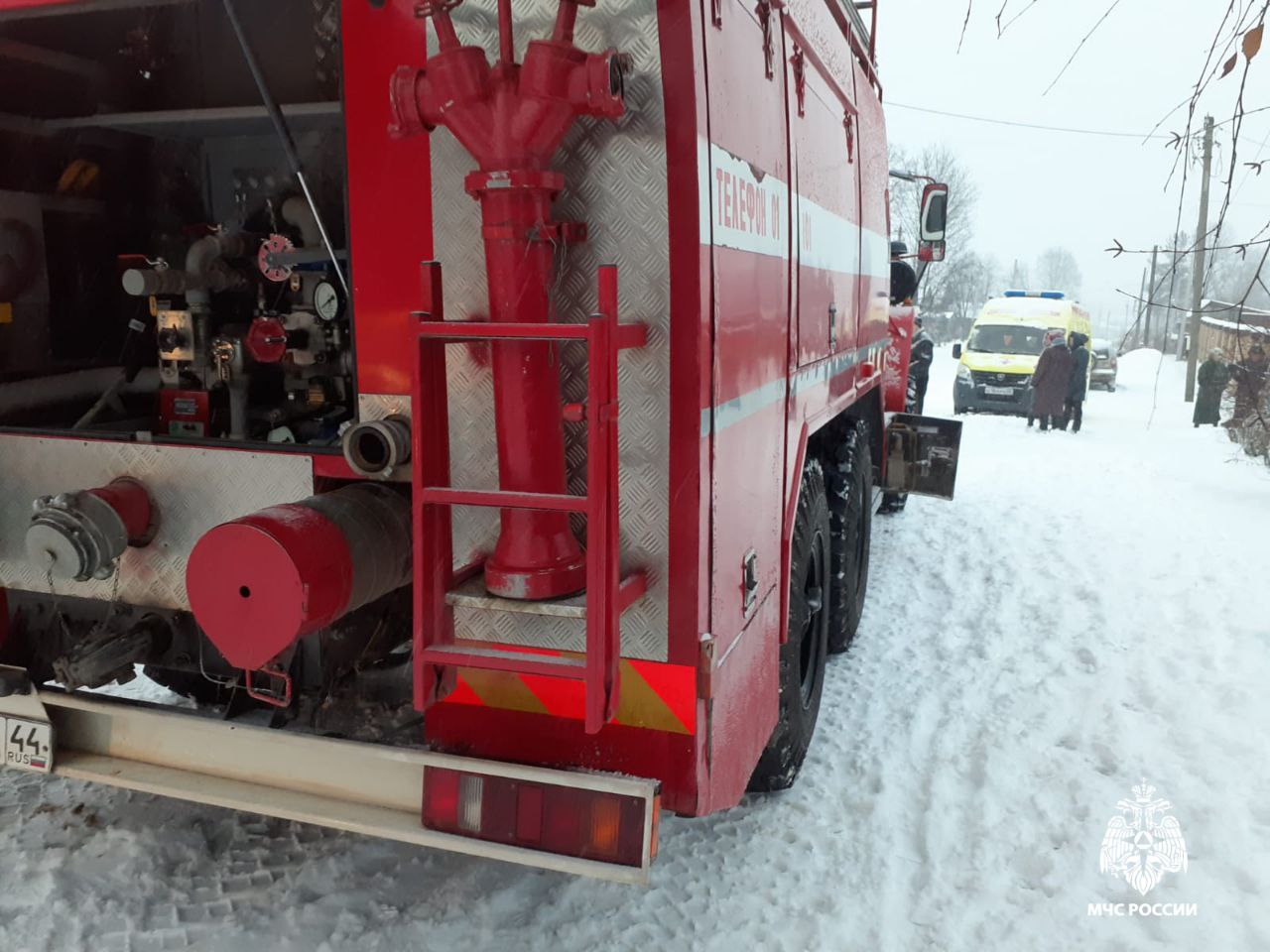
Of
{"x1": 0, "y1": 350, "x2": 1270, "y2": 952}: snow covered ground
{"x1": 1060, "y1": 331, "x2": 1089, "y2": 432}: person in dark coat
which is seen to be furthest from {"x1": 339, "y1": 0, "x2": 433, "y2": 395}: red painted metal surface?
{"x1": 1060, "y1": 331, "x2": 1089, "y2": 432}: person in dark coat

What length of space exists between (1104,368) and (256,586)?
91.3ft

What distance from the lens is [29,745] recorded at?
274cm

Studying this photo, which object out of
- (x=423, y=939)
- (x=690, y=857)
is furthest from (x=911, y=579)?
(x=423, y=939)

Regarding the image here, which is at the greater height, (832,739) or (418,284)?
(418,284)

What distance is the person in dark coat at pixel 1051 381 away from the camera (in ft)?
49.9

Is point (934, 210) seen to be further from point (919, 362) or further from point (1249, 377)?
point (1249, 377)

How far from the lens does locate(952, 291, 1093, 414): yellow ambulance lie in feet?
61.3

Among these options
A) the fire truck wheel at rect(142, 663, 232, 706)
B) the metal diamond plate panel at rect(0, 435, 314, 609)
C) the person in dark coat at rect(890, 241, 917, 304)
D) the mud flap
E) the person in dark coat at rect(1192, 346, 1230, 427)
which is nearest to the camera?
the metal diamond plate panel at rect(0, 435, 314, 609)

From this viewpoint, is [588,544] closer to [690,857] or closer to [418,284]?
[418,284]

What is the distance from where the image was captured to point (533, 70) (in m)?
1.94

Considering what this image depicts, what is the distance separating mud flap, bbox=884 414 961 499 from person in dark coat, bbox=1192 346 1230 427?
10238 mm

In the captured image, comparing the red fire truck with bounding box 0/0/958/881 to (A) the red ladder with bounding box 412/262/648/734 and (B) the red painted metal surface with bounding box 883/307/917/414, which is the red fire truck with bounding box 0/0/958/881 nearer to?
(A) the red ladder with bounding box 412/262/648/734

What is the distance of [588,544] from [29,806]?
9.54 feet

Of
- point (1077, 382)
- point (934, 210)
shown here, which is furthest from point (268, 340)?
point (1077, 382)
